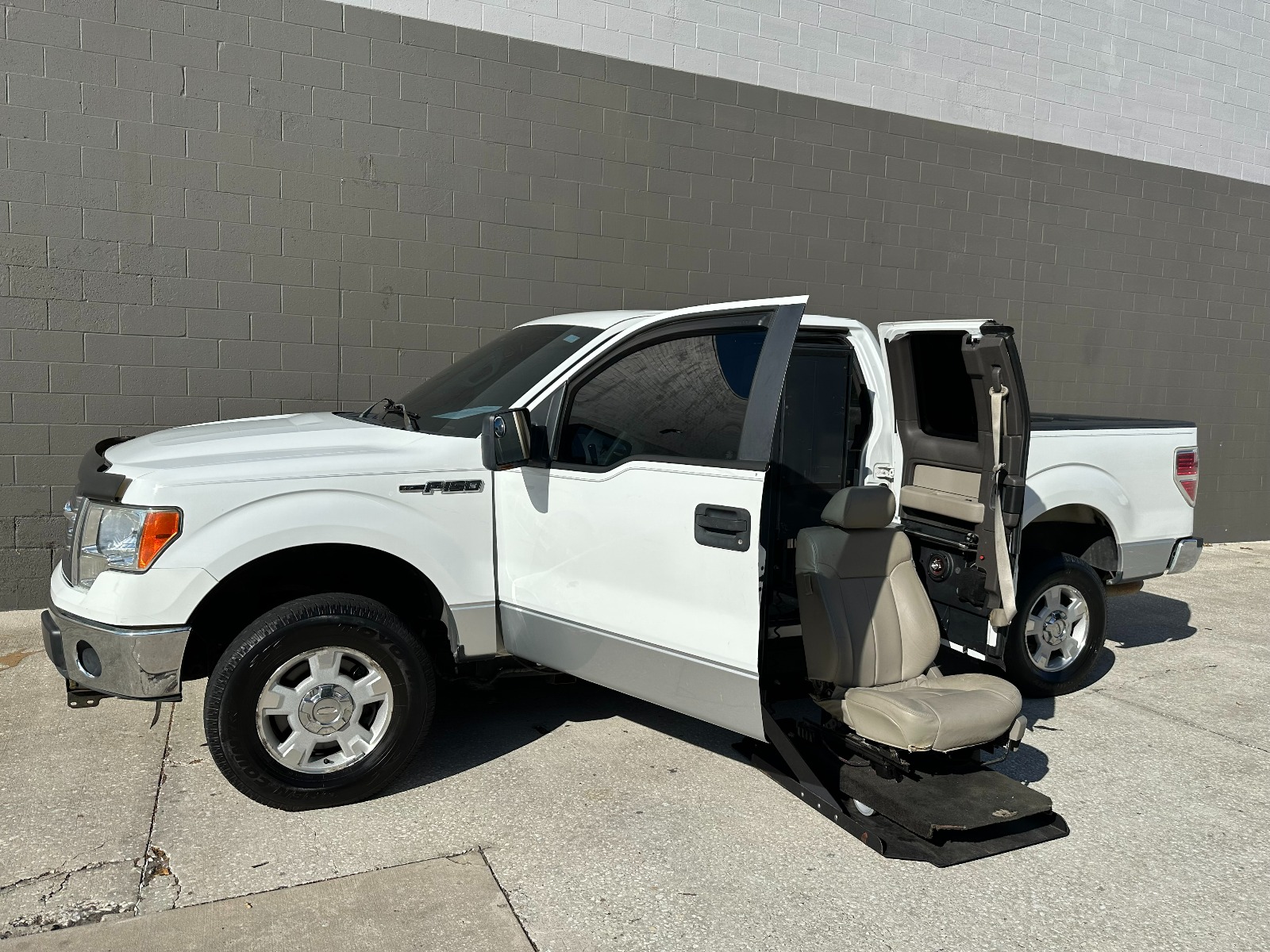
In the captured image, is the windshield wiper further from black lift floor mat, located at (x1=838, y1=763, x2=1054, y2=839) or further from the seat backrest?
black lift floor mat, located at (x1=838, y1=763, x2=1054, y2=839)

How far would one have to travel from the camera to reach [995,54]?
986 centimetres

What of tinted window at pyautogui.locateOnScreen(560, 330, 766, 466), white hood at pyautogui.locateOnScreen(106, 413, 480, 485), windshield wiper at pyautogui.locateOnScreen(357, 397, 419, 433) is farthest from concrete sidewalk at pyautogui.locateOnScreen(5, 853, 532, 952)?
windshield wiper at pyautogui.locateOnScreen(357, 397, 419, 433)

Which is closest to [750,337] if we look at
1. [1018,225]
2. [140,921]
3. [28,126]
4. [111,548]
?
[111,548]

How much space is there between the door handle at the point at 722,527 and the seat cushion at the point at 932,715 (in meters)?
0.90

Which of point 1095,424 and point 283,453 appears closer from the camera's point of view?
point 283,453

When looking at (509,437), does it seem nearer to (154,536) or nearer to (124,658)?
(154,536)

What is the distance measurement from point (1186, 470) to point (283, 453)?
5252 mm

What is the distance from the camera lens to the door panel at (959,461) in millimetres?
4609

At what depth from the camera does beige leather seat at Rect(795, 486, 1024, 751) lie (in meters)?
4.14

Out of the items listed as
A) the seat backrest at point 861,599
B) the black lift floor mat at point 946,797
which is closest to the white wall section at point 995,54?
the seat backrest at point 861,599

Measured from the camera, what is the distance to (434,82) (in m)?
7.45

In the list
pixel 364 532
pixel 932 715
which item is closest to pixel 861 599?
pixel 932 715

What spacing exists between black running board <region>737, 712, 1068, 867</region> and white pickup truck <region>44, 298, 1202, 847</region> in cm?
37

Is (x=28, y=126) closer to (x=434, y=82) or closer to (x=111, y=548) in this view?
(x=434, y=82)
